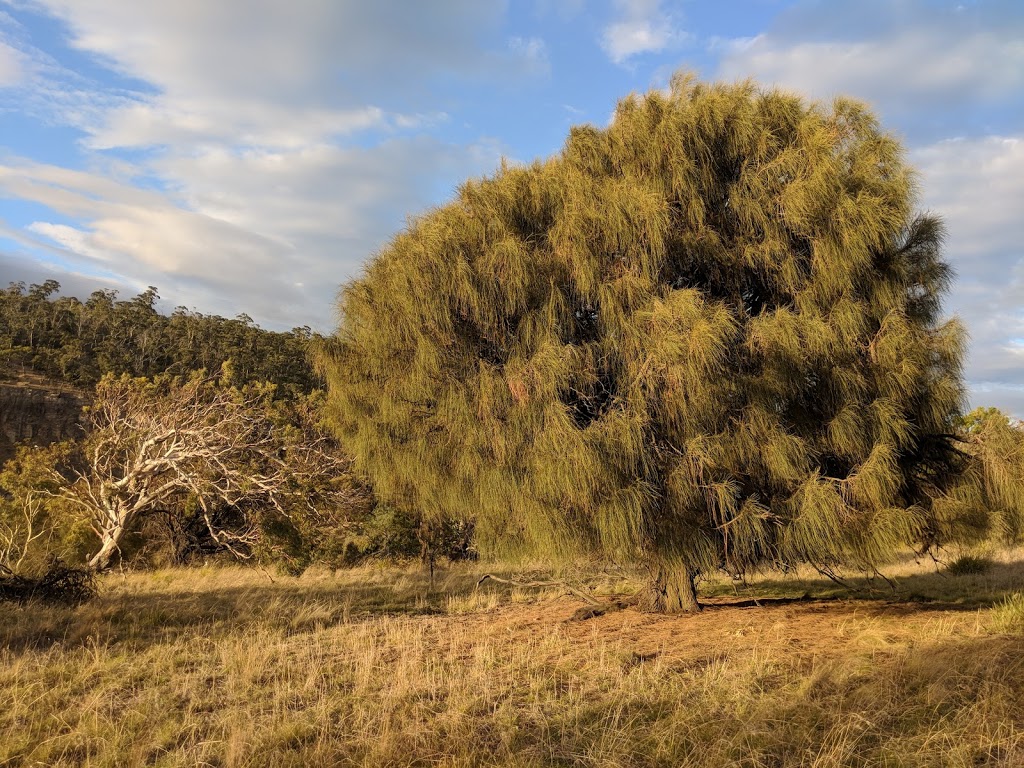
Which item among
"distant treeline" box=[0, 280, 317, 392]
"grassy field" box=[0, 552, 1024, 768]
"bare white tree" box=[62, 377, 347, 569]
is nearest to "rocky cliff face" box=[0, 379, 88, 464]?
"distant treeline" box=[0, 280, 317, 392]

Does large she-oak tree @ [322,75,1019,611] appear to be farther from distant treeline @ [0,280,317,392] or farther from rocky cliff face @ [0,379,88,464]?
rocky cliff face @ [0,379,88,464]

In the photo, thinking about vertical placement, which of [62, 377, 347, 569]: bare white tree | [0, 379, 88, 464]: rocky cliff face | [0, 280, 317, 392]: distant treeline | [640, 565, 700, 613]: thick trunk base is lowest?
[640, 565, 700, 613]: thick trunk base

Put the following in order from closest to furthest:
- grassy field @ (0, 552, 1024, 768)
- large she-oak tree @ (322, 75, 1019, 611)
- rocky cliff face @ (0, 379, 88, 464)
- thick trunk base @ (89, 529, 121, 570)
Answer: grassy field @ (0, 552, 1024, 768) < large she-oak tree @ (322, 75, 1019, 611) < thick trunk base @ (89, 529, 121, 570) < rocky cliff face @ (0, 379, 88, 464)

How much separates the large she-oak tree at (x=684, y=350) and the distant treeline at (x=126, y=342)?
31.0 m

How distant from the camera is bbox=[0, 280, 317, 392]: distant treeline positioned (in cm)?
4216

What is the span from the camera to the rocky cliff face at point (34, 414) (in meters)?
38.1

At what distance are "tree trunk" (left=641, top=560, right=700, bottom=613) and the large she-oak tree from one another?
282 mm

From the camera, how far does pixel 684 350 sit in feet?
19.9

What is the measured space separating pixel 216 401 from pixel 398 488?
820 centimetres

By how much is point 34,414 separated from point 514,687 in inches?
1804

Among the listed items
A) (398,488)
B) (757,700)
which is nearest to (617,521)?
(757,700)

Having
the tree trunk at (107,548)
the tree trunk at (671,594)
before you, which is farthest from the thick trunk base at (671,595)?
the tree trunk at (107,548)

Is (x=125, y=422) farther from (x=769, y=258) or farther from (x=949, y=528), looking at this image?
(x=949, y=528)

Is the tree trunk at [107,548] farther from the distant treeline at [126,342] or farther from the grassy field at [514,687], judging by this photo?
the distant treeline at [126,342]
